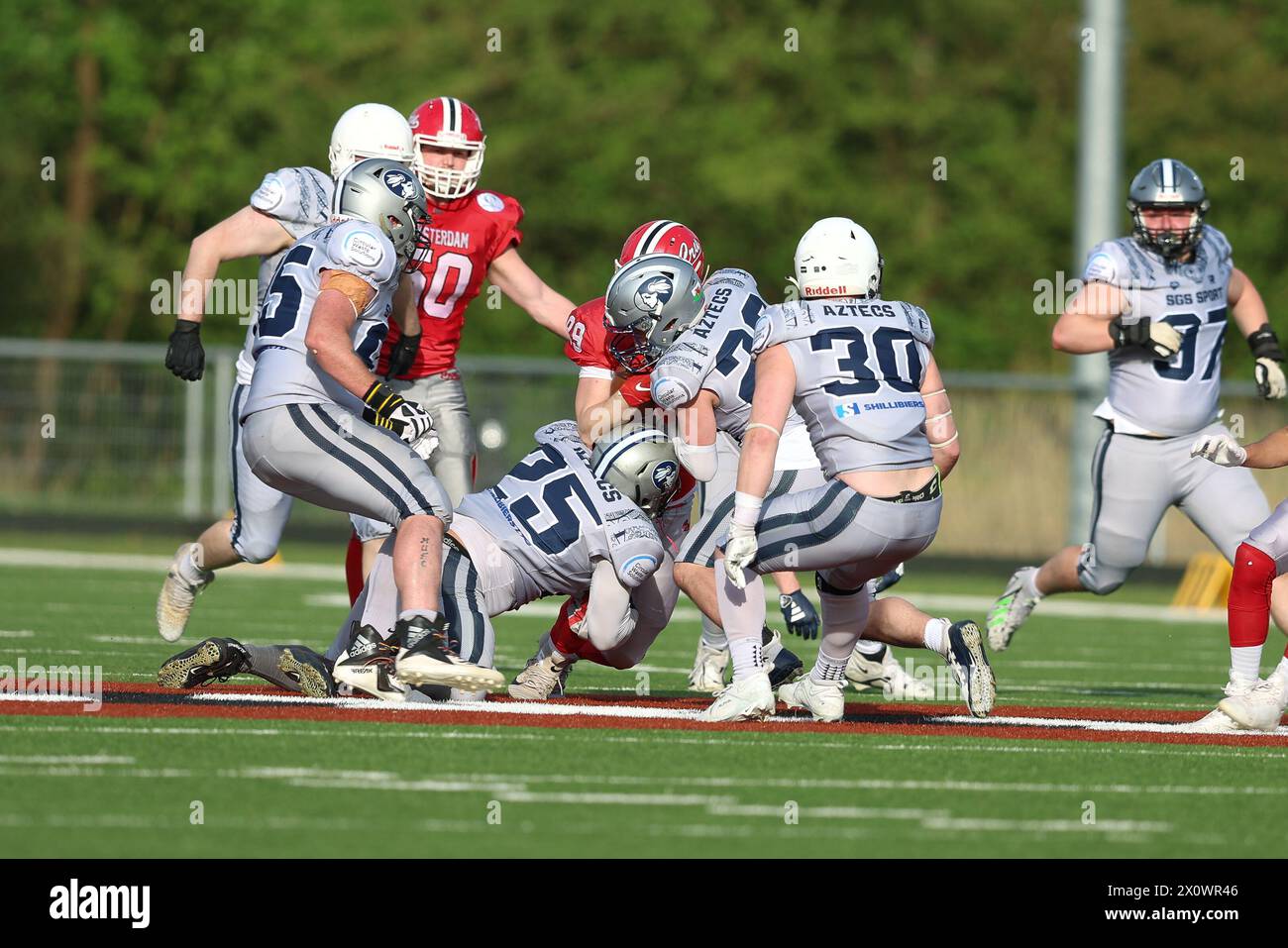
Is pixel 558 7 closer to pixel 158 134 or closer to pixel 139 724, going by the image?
pixel 158 134

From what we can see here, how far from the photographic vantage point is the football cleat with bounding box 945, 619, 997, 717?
23.2 ft

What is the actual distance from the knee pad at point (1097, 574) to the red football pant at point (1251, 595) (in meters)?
1.72

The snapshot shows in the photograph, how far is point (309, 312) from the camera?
7.61 metres

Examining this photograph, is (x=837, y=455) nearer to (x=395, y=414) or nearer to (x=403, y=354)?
(x=395, y=414)

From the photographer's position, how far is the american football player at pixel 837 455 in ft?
22.7

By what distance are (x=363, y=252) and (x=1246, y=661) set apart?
3147 millimetres

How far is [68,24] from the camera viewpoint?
27234mm

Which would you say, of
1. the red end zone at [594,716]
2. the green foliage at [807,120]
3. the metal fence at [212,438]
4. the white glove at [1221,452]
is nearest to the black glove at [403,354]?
the red end zone at [594,716]

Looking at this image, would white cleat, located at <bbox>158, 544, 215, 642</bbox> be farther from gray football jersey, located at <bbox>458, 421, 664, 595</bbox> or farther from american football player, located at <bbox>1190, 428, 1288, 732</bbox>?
american football player, located at <bbox>1190, 428, 1288, 732</bbox>

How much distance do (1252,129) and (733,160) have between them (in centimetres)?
713

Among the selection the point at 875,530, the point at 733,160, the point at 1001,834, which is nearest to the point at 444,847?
the point at 1001,834

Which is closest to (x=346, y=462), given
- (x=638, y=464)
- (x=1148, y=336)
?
(x=638, y=464)

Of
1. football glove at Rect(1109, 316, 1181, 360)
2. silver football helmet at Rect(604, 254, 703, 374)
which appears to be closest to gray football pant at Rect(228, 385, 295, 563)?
silver football helmet at Rect(604, 254, 703, 374)

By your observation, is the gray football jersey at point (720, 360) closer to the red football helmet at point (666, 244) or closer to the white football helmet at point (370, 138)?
the red football helmet at point (666, 244)
